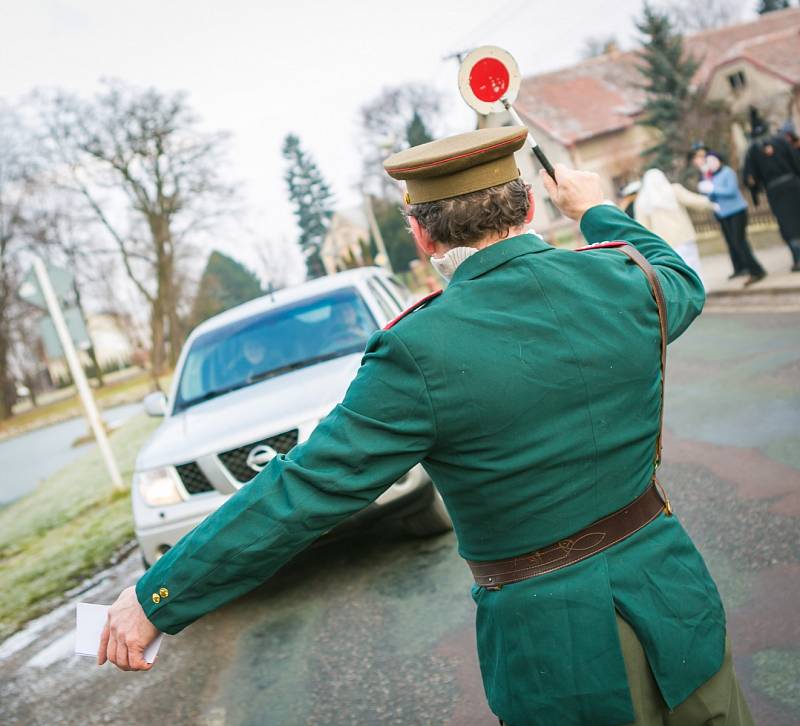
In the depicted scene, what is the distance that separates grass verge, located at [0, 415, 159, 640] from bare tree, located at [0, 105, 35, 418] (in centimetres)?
2337

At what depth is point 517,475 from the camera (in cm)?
184

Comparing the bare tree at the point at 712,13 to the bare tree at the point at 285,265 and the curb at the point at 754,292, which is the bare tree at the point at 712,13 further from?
the curb at the point at 754,292

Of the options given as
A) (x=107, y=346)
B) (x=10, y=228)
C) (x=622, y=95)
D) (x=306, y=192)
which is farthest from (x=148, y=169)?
(x=107, y=346)

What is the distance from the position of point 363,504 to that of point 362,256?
65.9 m

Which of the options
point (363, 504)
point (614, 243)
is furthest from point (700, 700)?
point (614, 243)

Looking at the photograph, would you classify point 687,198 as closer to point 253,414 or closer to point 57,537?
point 253,414

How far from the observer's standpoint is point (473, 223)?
1.93 m

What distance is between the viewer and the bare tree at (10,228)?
122 feet

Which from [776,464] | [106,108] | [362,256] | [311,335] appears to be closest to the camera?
[776,464]

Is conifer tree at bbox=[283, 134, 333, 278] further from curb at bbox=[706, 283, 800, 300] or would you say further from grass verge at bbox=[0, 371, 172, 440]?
curb at bbox=[706, 283, 800, 300]

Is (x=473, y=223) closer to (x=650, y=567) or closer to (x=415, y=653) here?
(x=650, y=567)

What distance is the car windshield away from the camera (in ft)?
22.4

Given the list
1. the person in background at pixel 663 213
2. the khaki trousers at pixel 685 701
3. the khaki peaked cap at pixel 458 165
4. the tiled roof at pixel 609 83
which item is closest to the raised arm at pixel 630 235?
the khaki peaked cap at pixel 458 165

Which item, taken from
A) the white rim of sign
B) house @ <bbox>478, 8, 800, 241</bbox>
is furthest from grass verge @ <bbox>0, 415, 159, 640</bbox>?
house @ <bbox>478, 8, 800, 241</bbox>
